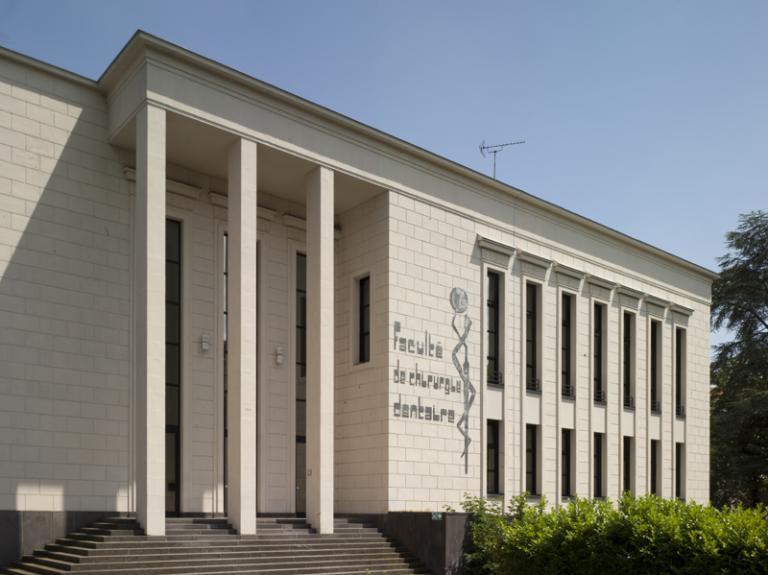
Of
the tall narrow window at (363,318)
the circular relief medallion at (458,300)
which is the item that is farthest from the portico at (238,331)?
the circular relief medallion at (458,300)

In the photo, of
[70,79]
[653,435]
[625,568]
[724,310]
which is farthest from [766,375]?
[70,79]

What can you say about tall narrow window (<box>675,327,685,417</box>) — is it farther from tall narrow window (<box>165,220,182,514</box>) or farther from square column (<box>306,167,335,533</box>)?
tall narrow window (<box>165,220,182,514</box>)

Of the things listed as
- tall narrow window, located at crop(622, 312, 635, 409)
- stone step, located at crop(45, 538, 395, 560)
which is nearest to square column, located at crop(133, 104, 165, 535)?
stone step, located at crop(45, 538, 395, 560)

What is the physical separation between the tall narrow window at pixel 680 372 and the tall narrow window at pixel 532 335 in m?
9.53

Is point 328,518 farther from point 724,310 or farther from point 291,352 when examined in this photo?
point 724,310

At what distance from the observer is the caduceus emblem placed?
25219 millimetres

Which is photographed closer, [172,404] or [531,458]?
[172,404]

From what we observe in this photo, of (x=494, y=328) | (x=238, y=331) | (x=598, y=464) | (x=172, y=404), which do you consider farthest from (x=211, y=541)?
(x=598, y=464)

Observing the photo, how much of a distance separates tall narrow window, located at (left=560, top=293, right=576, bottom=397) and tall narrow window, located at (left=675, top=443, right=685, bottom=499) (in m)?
8.00

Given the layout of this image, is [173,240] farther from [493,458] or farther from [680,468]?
[680,468]

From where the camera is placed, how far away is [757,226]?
1752 inches

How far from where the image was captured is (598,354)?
31562 millimetres

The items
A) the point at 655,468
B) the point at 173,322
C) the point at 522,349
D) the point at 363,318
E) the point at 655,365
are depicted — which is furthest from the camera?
the point at 655,365

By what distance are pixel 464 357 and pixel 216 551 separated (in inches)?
389
